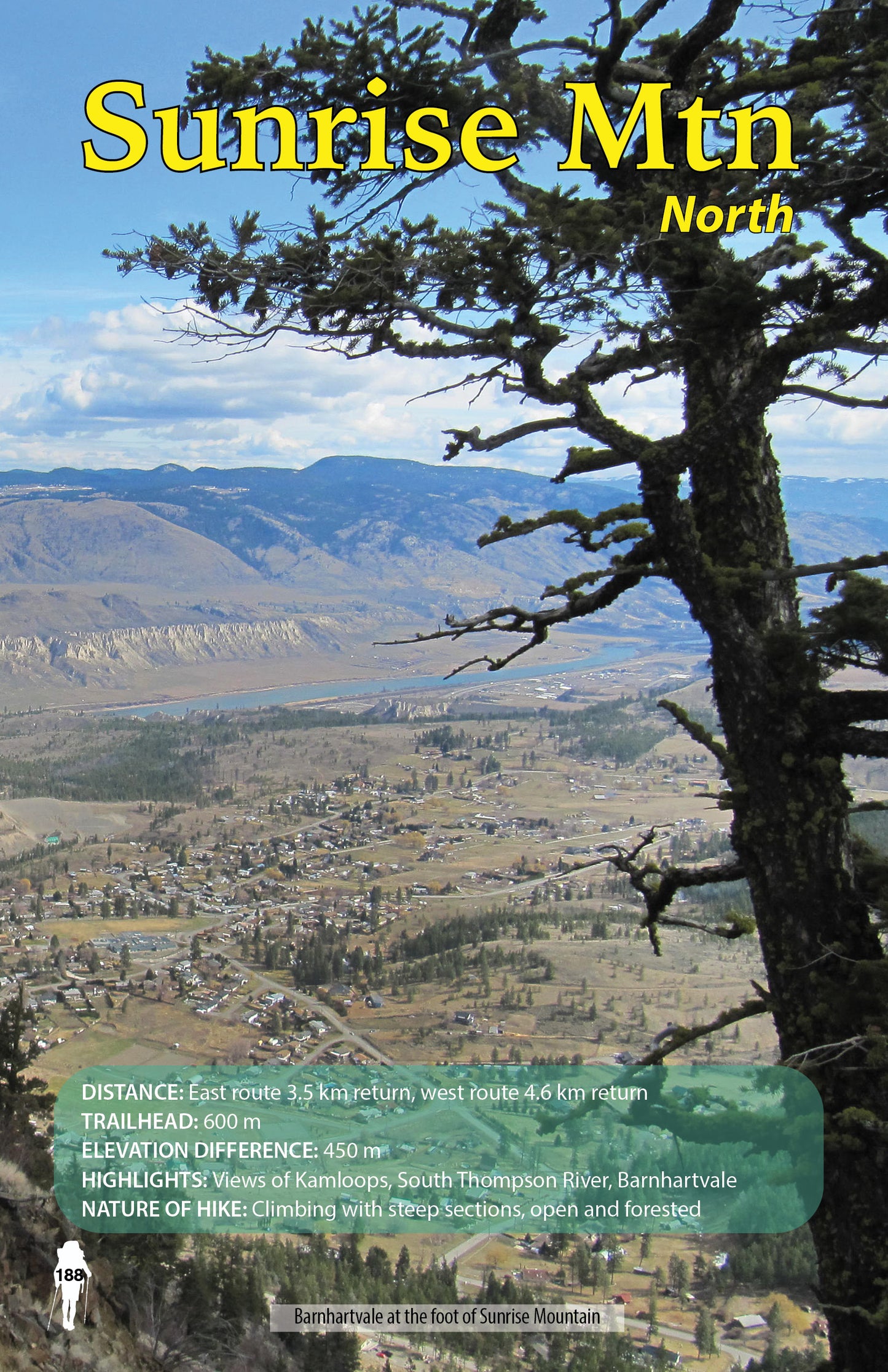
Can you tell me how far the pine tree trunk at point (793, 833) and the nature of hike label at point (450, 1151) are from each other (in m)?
0.19

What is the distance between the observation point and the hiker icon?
A: 23.2 feet

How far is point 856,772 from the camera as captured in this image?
11700 cm

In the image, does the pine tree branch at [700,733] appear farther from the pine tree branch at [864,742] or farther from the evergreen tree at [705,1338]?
the evergreen tree at [705,1338]

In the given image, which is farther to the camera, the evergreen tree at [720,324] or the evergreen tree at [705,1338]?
the evergreen tree at [705,1338]

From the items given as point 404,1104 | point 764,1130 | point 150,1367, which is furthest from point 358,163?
point 404,1104

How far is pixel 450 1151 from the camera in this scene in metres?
31.9

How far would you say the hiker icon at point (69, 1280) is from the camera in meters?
7.08

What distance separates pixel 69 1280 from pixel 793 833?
20.3ft

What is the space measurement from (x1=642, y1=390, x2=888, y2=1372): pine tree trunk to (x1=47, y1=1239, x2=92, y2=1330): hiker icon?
17.7ft

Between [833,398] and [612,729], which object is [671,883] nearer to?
[833,398]
